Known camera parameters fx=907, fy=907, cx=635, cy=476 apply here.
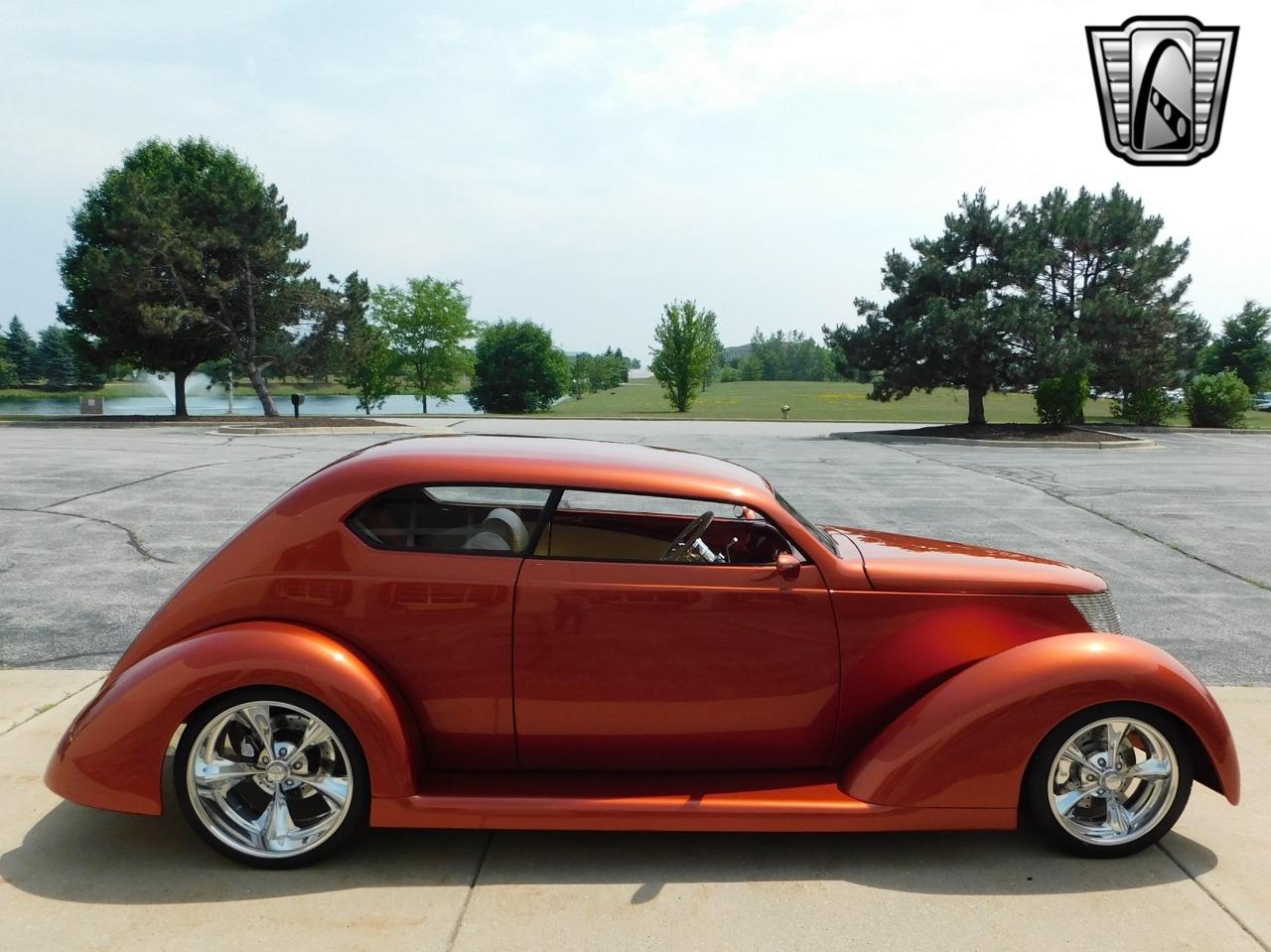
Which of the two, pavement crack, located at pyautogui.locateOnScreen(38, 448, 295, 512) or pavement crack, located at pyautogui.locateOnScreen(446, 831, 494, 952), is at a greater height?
pavement crack, located at pyautogui.locateOnScreen(38, 448, 295, 512)

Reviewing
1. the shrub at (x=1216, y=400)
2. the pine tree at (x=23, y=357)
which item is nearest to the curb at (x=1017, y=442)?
the shrub at (x=1216, y=400)

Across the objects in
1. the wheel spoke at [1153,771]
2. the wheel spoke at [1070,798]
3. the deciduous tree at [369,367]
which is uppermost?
the deciduous tree at [369,367]

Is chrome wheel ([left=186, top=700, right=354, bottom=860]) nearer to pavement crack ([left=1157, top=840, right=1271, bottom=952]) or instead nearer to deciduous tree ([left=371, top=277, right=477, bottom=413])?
pavement crack ([left=1157, top=840, right=1271, bottom=952])

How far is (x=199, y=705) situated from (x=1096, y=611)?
11.1ft

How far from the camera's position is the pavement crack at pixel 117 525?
8195 mm

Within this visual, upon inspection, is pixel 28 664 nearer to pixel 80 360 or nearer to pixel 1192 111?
pixel 1192 111

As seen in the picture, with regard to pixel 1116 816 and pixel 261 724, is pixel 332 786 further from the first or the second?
pixel 1116 816

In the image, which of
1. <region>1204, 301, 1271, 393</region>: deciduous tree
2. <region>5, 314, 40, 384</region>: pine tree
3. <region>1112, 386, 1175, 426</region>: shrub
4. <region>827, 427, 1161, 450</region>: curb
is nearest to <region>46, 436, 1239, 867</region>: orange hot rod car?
<region>827, 427, 1161, 450</region>: curb

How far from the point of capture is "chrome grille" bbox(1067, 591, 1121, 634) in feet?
11.8

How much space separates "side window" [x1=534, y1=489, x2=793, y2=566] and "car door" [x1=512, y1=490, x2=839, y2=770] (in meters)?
0.30

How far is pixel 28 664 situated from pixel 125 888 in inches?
117

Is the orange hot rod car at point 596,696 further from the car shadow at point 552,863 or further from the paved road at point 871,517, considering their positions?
the paved road at point 871,517

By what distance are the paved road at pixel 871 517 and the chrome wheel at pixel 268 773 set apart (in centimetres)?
271

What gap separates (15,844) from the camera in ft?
11.0
